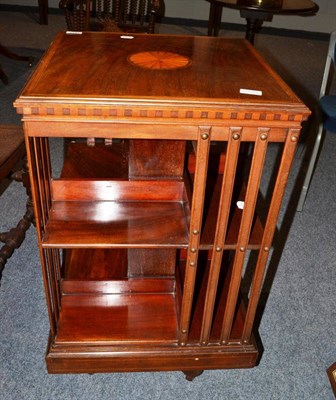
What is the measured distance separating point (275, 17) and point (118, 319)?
18.8 feet

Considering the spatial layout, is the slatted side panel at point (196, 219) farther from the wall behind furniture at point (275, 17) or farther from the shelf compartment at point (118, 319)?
the wall behind furniture at point (275, 17)

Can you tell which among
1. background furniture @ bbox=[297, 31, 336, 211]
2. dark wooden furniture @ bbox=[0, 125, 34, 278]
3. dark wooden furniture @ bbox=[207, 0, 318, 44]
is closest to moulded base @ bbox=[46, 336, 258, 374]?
dark wooden furniture @ bbox=[0, 125, 34, 278]

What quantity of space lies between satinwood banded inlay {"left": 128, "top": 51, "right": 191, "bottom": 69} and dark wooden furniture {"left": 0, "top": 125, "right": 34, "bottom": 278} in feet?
2.24

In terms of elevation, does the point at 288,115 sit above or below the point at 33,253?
above

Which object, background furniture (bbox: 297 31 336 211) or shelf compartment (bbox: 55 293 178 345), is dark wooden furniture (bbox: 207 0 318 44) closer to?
background furniture (bbox: 297 31 336 211)

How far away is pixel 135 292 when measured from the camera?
164cm

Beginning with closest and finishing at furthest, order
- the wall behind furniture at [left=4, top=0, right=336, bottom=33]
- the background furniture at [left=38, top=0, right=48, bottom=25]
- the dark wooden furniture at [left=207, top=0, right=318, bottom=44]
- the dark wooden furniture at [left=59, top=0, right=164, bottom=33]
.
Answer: the dark wooden furniture at [left=207, top=0, right=318, bottom=44] < the dark wooden furniture at [left=59, top=0, right=164, bottom=33] < the background furniture at [left=38, top=0, right=48, bottom=25] < the wall behind furniture at [left=4, top=0, right=336, bottom=33]

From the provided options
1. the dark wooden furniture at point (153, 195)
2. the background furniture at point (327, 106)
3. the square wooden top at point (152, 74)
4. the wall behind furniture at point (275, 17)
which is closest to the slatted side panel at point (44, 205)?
the dark wooden furniture at point (153, 195)

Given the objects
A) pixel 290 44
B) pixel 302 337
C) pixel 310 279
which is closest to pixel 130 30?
pixel 310 279

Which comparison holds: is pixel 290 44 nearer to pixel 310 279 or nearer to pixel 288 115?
pixel 310 279

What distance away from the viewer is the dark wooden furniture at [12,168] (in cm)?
170

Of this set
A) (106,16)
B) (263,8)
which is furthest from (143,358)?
(106,16)

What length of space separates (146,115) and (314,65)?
463 centimetres

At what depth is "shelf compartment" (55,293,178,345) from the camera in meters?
1.47
